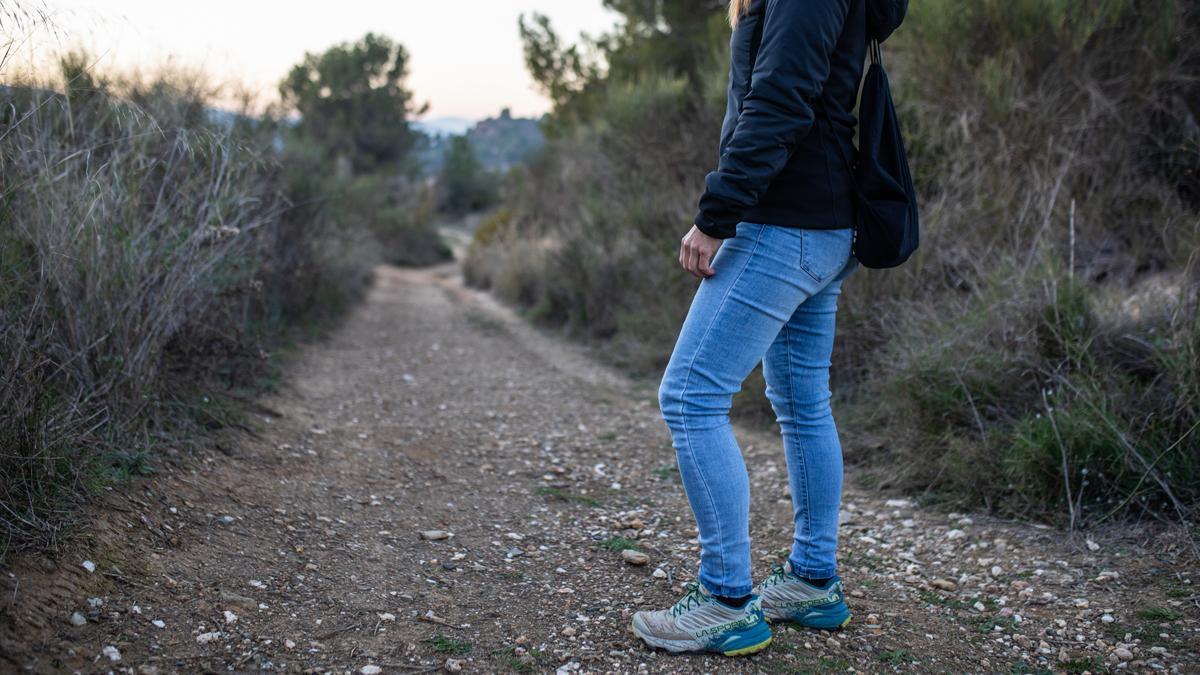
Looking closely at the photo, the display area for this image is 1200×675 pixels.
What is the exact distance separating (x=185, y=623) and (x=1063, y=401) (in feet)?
10.6

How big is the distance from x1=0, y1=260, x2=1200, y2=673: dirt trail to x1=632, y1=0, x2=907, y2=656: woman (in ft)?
0.83

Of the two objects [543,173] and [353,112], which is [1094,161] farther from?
[353,112]

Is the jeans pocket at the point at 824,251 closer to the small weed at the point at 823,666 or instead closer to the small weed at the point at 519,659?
the small weed at the point at 823,666

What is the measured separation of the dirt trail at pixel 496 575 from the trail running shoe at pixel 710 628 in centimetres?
5

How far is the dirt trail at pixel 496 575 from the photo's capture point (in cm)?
202

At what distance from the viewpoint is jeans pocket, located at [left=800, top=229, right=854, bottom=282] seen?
190 centimetres

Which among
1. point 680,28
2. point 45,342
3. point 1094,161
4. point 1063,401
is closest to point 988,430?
point 1063,401

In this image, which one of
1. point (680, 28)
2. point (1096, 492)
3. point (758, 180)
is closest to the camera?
point (758, 180)

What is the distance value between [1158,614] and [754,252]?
1.62 m

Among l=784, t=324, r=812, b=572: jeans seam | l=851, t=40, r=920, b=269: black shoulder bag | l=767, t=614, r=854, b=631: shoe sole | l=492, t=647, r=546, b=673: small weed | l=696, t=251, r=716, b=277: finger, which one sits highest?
l=851, t=40, r=920, b=269: black shoulder bag

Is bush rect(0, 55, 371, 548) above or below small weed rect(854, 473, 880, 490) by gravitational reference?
above

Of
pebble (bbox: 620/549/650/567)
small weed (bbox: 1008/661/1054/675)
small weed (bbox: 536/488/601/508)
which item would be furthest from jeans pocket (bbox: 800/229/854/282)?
small weed (bbox: 536/488/601/508)

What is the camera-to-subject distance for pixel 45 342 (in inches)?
95.7

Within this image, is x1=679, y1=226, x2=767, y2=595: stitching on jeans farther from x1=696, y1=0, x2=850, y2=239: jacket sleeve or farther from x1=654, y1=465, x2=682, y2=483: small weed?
x1=654, y1=465, x2=682, y2=483: small weed
